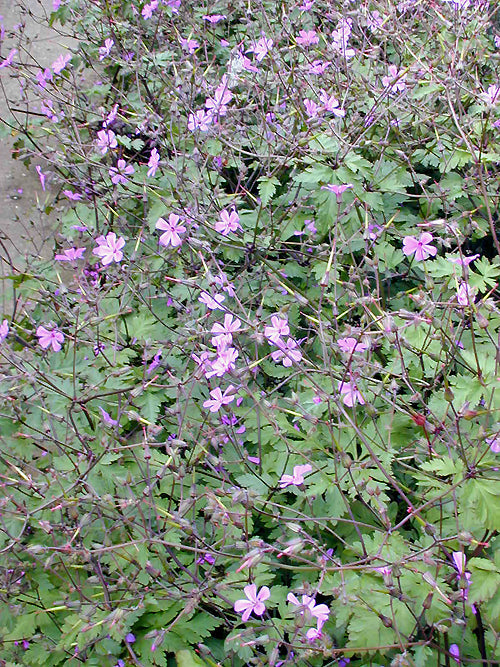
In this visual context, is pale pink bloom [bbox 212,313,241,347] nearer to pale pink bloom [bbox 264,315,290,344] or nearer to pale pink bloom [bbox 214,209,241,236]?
pale pink bloom [bbox 264,315,290,344]

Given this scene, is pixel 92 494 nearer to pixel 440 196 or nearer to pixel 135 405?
pixel 135 405

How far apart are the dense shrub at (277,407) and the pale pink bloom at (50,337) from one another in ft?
0.04

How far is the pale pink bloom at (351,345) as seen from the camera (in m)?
1.82

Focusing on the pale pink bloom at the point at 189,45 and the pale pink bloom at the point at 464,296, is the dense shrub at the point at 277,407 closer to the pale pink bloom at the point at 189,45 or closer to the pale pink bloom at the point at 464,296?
the pale pink bloom at the point at 464,296

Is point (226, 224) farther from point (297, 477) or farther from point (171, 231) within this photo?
point (297, 477)

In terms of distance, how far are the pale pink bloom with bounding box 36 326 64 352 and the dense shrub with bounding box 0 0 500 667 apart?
0.01m

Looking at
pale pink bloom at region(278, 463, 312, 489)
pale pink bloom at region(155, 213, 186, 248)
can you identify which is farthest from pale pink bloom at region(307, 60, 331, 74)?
pale pink bloom at region(278, 463, 312, 489)

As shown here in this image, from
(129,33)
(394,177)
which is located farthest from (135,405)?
(129,33)

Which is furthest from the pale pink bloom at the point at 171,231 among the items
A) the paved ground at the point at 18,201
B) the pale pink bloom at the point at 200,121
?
the paved ground at the point at 18,201

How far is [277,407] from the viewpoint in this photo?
6.22 ft

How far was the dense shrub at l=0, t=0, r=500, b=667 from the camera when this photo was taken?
1.67 metres

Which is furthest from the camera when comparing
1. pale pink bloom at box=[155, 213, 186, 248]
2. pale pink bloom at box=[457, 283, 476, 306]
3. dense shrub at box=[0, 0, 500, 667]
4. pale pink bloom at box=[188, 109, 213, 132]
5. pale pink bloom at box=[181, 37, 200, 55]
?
pale pink bloom at box=[181, 37, 200, 55]

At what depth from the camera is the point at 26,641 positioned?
206cm

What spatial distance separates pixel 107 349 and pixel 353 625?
1345mm
